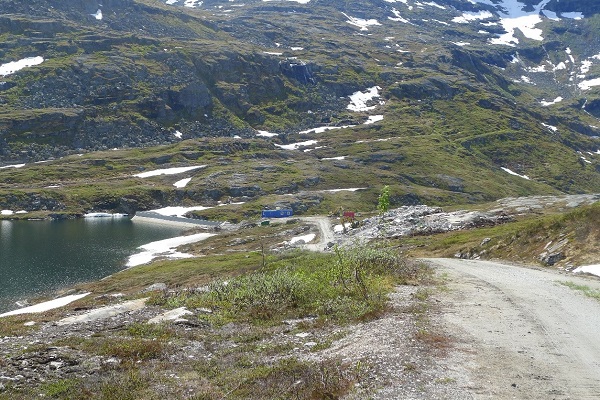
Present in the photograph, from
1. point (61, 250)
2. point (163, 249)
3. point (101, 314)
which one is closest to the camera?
point (101, 314)

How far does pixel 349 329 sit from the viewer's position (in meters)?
21.8

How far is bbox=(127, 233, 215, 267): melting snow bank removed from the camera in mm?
124312

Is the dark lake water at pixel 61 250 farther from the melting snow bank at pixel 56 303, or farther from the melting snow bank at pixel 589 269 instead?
the melting snow bank at pixel 589 269

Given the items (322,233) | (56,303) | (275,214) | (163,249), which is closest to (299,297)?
(56,303)

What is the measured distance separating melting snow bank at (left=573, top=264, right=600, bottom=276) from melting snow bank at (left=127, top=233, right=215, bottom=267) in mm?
101536

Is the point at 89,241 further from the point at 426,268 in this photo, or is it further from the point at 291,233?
the point at 426,268

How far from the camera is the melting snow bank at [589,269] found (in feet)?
119

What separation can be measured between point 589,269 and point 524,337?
22159 mm

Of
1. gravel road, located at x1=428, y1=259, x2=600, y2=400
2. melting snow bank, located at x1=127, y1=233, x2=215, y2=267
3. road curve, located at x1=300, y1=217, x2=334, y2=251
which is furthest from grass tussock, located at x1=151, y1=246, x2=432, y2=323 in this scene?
melting snow bank, located at x1=127, y1=233, x2=215, y2=267

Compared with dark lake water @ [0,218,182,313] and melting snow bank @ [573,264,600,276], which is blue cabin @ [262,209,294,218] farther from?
melting snow bank @ [573,264,600,276]

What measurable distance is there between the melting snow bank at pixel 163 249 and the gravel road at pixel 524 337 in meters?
103

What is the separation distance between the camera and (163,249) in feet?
461

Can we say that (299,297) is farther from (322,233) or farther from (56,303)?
(322,233)

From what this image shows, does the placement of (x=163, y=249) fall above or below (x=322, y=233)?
below
